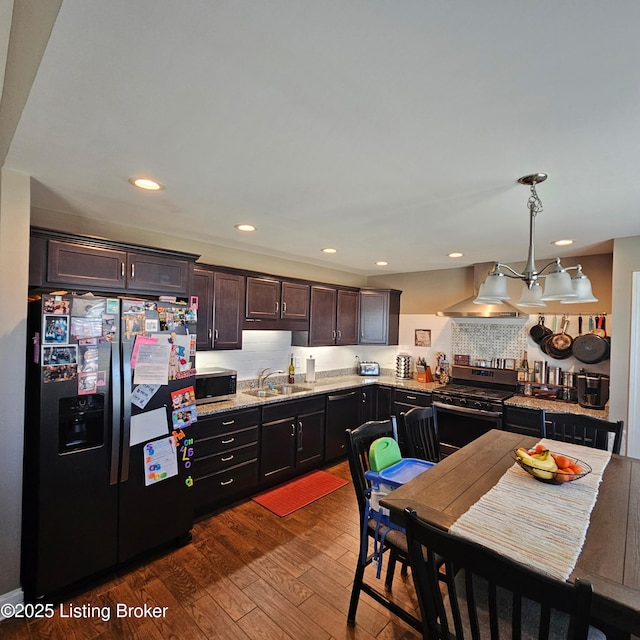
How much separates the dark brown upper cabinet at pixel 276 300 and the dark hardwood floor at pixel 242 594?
1937 millimetres

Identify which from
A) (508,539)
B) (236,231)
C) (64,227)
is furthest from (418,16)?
(64,227)

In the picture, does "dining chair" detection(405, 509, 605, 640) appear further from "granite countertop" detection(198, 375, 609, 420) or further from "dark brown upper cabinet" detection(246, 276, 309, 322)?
"dark brown upper cabinet" detection(246, 276, 309, 322)

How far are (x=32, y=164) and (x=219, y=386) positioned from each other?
6.81 feet

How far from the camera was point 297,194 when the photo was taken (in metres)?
2.18

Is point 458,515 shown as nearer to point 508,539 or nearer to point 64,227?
point 508,539

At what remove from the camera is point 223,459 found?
3.08 m

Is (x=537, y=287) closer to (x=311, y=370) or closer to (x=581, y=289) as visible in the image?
(x=581, y=289)

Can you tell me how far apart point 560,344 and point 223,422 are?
11.6 ft

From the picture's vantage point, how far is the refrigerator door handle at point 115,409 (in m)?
2.19

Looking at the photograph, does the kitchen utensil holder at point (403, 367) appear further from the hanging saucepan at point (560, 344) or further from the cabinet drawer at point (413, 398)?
the hanging saucepan at point (560, 344)

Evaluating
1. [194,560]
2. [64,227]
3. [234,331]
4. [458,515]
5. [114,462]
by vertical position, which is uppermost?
[64,227]

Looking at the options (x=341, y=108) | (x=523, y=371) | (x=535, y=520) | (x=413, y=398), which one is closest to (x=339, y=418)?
(x=413, y=398)

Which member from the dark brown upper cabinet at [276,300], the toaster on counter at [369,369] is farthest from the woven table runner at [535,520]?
the toaster on counter at [369,369]

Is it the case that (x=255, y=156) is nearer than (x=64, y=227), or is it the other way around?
(x=255, y=156)
